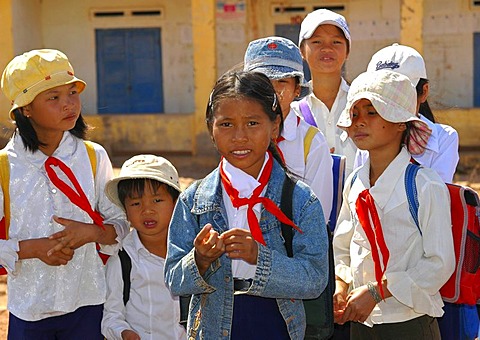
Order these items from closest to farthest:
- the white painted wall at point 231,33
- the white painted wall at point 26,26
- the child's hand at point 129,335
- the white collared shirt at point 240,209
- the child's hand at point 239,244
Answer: the child's hand at point 239,244 → the white collared shirt at point 240,209 → the child's hand at point 129,335 → the white painted wall at point 26,26 → the white painted wall at point 231,33

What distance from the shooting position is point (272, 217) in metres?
2.10

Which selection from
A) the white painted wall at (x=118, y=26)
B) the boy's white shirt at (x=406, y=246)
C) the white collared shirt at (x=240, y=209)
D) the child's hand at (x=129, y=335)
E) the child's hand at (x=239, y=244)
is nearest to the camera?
the child's hand at (x=239, y=244)

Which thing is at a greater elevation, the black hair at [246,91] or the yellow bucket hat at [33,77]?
the yellow bucket hat at [33,77]

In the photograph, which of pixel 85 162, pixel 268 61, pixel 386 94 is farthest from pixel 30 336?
pixel 386 94

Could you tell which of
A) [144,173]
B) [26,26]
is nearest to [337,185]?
[144,173]

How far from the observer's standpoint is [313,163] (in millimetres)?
2799

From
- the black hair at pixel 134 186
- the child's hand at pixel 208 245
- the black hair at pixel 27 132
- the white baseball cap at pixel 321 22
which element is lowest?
the child's hand at pixel 208 245

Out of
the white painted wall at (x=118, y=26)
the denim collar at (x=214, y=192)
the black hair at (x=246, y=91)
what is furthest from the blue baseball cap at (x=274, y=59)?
the white painted wall at (x=118, y=26)

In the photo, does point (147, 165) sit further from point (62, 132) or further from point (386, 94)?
point (386, 94)

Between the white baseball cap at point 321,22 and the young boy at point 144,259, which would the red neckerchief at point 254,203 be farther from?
the white baseball cap at point 321,22

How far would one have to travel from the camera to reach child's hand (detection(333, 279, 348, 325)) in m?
2.42

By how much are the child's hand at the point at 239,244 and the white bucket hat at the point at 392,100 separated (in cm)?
71

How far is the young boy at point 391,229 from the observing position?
2338 mm

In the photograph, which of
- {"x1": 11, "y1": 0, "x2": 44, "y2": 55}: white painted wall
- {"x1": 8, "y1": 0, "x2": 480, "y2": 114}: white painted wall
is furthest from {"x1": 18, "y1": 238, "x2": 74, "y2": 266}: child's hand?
{"x1": 11, "y1": 0, "x2": 44, "y2": 55}: white painted wall
